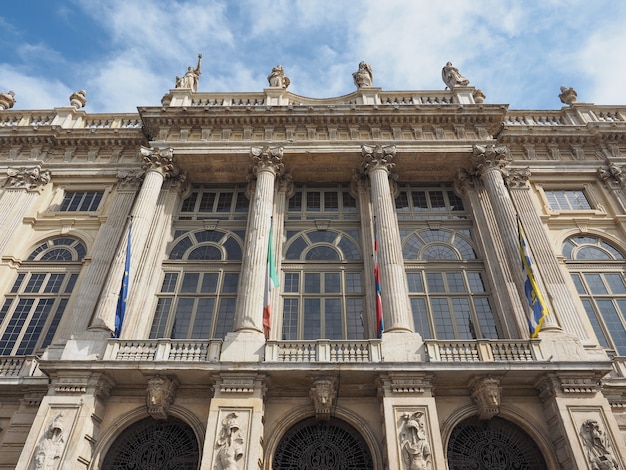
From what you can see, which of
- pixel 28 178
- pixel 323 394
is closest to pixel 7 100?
pixel 28 178

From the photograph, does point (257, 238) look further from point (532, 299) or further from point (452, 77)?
point (452, 77)

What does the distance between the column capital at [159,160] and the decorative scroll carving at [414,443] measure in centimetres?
1455

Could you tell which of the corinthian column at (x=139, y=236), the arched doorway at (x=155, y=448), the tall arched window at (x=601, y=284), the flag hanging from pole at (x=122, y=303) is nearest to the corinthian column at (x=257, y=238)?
the arched doorway at (x=155, y=448)

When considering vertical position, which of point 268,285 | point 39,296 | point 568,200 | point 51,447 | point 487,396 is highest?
point 568,200

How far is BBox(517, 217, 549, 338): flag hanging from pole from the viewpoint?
14.7 m

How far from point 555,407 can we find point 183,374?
11.2 meters

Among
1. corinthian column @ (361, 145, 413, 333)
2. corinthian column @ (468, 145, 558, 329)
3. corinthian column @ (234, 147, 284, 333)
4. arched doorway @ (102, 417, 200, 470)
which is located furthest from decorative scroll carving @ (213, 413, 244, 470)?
corinthian column @ (468, 145, 558, 329)

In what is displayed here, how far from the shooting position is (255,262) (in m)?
16.8

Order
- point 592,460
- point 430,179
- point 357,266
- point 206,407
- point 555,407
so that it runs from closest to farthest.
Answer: point 592,460 < point 555,407 < point 206,407 < point 357,266 < point 430,179

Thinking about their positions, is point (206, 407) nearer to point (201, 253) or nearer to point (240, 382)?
point (240, 382)

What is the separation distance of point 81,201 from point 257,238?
32.8ft

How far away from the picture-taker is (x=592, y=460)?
39.3 feet

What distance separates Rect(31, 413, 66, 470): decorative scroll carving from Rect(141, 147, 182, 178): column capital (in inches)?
434

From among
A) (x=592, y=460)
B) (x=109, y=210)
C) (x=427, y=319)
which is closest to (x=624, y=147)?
(x=427, y=319)
